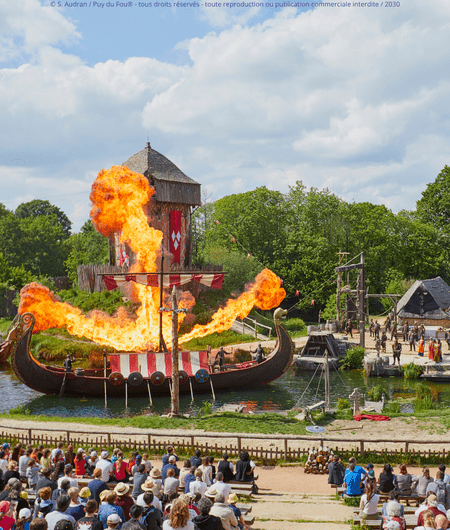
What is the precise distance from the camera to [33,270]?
2726 inches

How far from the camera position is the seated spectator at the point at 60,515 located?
25.0ft

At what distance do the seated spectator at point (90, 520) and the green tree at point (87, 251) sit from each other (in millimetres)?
48515

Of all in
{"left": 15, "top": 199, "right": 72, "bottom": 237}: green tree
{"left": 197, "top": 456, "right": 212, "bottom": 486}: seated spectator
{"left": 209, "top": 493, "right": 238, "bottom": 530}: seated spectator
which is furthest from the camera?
{"left": 15, "top": 199, "right": 72, "bottom": 237}: green tree

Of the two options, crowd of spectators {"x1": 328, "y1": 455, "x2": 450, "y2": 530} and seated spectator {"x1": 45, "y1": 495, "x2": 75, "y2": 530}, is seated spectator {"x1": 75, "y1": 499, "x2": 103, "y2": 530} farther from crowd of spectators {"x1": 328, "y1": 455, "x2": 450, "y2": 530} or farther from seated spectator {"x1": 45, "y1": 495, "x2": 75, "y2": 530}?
crowd of spectators {"x1": 328, "y1": 455, "x2": 450, "y2": 530}

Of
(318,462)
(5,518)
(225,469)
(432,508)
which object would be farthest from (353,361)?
(5,518)

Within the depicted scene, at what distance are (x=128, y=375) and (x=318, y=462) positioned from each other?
45.9ft

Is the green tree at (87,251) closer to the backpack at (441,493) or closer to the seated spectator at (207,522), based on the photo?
the backpack at (441,493)

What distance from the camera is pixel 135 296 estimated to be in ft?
143

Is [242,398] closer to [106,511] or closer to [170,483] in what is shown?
[170,483]

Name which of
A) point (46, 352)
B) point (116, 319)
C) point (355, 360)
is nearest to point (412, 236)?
point (355, 360)

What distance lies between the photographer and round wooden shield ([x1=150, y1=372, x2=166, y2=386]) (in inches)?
1062

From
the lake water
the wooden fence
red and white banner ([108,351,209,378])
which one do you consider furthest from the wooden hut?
the wooden fence

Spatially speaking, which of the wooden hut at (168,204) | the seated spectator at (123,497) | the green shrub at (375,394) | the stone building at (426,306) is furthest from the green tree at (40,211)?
the seated spectator at (123,497)

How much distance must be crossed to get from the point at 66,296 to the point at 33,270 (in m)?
24.8
